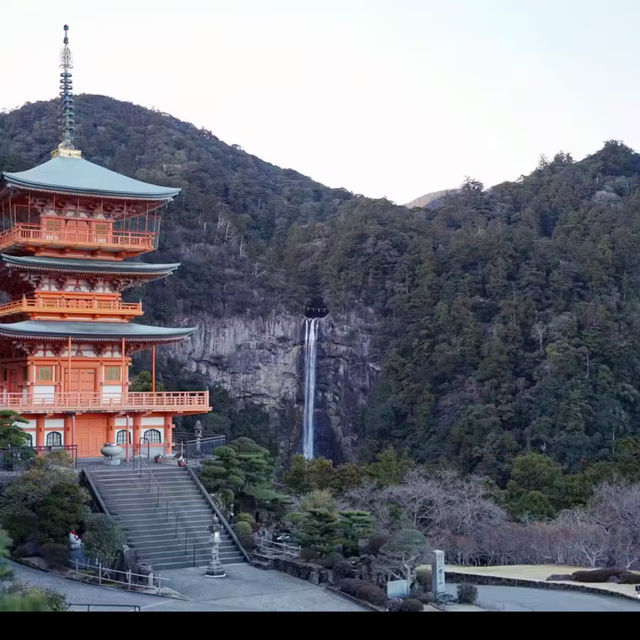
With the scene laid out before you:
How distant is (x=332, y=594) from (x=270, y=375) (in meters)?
44.0

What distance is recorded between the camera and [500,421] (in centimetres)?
5356

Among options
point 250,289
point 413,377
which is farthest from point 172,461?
point 250,289

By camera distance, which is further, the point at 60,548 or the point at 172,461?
the point at 172,461

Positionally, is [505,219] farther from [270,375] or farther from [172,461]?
[172,461]

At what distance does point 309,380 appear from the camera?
6219 centimetres

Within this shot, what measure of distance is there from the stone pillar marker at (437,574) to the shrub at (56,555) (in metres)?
7.61

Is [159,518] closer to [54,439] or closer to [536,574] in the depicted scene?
[54,439]

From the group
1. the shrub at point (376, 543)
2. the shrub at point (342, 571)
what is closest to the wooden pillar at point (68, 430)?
the shrub at point (376, 543)

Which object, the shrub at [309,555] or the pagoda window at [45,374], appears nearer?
the shrub at [309,555]

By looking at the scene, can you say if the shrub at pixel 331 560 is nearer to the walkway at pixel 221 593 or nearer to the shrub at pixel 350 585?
the walkway at pixel 221 593

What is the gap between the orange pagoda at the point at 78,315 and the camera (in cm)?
2711

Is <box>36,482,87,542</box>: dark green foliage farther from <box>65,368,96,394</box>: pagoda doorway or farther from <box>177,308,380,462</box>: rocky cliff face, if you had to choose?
<box>177,308,380,462</box>: rocky cliff face

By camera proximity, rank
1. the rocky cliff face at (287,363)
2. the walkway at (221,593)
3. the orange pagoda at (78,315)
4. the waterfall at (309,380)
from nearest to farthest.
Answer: the walkway at (221,593) → the orange pagoda at (78,315) → the waterfall at (309,380) → the rocky cliff face at (287,363)

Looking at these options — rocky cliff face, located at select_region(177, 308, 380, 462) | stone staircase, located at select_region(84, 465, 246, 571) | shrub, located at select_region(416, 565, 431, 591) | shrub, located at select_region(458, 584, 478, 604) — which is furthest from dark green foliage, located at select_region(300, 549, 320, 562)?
rocky cliff face, located at select_region(177, 308, 380, 462)
